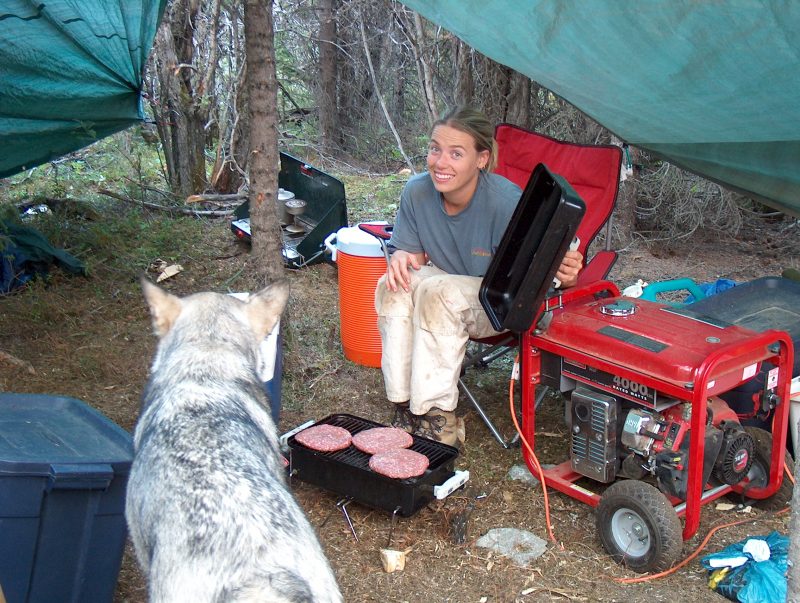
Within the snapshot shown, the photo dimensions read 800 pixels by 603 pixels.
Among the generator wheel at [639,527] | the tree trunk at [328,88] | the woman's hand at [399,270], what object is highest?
the tree trunk at [328,88]

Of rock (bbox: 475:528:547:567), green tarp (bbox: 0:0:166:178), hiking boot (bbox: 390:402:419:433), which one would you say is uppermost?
green tarp (bbox: 0:0:166:178)

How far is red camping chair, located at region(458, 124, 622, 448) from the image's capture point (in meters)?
Result: 4.48

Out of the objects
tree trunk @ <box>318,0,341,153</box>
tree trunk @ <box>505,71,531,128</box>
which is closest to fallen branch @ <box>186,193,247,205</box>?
tree trunk @ <box>318,0,341,153</box>

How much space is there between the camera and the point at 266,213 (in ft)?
14.7

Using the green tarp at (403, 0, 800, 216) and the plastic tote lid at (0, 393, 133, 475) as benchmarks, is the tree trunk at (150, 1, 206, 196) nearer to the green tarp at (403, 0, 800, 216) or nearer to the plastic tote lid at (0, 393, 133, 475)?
the green tarp at (403, 0, 800, 216)

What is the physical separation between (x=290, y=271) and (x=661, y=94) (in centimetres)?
342

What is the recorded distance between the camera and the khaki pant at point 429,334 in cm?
389

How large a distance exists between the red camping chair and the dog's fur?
2038mm

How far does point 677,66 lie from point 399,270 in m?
1.67

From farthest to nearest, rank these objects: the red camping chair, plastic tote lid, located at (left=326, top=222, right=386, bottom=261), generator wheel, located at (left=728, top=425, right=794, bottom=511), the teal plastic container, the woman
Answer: plastic tote lid, located at (left=326, top=222, right=386, bottom=261) < the red camping chair < the woman < generator wheel, located at (left=728, top=425, right=794, bottom=511) < the teal plastic container

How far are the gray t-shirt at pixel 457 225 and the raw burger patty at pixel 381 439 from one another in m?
A: 1.04

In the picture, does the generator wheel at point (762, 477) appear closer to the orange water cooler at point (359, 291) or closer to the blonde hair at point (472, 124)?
the blonde hair at point (472, 124)

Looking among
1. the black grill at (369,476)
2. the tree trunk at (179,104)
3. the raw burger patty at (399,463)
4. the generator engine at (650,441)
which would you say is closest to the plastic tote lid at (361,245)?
the black grill at (369,476)

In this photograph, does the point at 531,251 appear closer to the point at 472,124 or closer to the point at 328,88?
the point at 472,124
